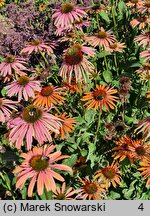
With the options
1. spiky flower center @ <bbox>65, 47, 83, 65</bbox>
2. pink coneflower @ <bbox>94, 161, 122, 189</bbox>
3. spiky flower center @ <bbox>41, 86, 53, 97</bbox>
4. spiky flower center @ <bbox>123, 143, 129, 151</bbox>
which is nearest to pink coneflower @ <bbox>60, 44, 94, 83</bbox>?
spiky flower center @ <bbox>65, 47, 83, 65</bbox>

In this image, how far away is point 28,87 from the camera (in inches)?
115

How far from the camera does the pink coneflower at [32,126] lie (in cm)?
232

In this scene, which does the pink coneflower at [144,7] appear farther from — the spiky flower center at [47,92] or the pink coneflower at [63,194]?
the pink coneflower at [63,194]

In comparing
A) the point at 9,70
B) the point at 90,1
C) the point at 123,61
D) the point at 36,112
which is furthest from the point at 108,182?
the point at 90,1

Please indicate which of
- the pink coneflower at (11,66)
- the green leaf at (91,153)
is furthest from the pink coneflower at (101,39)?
the green leaf at (91,153)

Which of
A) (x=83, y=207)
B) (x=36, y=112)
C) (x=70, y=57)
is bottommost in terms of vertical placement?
(x=83, y=207)

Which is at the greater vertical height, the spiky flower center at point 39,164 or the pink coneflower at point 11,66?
the pink coneflower at point 11,66

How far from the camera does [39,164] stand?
2244 mm

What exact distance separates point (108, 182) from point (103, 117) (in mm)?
782

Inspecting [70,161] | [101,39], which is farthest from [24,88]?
[101,39]

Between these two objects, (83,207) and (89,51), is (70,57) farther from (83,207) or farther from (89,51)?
(83,207)

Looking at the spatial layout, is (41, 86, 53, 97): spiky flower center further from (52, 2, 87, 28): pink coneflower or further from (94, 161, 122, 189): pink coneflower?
(94, 161, 122, 189): pink coneflower

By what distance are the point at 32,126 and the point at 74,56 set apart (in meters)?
0.70

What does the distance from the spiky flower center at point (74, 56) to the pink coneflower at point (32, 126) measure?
535 millimetres
